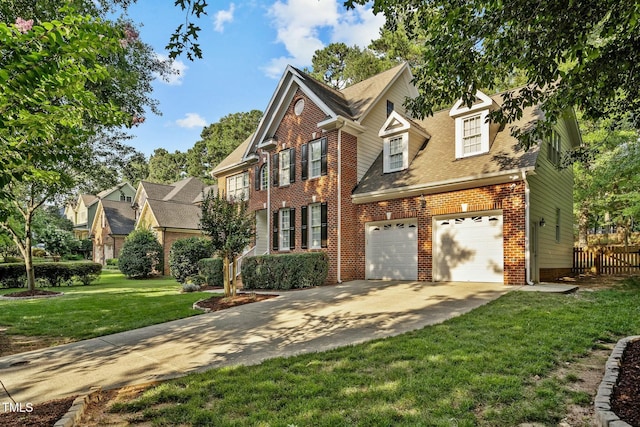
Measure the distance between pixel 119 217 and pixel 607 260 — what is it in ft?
125

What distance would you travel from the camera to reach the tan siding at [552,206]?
12164mm

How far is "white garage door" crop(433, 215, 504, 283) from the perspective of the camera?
11.6 metres

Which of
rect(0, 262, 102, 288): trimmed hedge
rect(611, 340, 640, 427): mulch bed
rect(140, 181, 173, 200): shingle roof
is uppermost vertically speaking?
rect(140, 181, 173, 200): shingle roof

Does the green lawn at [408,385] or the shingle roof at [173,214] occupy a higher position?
the shingle roof at [173,214]

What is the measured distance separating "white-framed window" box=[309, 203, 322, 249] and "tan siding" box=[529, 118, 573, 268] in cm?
786

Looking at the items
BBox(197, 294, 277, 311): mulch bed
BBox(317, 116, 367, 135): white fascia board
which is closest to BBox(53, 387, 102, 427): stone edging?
BBox(197, 294, 277, 311): mulch bed

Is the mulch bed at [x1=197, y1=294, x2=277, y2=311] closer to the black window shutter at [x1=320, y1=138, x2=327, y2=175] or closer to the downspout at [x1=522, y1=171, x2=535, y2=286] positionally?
the black window shutter at [x1=320, y1=138, x2=327, y2=175]

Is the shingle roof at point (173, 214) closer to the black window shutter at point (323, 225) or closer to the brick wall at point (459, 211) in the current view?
the black window shutter at point (323, 225)

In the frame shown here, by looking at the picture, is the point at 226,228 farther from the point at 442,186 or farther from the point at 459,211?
the point at 459,211

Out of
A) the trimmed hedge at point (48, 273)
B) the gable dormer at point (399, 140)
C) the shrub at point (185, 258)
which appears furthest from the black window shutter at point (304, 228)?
the trimmed hedge at point (48, 273)

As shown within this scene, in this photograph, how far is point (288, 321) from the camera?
7891mm

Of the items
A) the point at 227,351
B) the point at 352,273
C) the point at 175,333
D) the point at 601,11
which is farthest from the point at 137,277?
the point at 601,11

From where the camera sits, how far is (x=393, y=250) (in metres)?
14.1

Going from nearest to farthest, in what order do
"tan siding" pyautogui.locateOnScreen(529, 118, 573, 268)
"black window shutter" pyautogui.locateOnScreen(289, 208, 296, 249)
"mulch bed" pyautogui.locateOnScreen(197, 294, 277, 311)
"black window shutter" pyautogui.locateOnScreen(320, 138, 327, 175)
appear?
"mulch bed" pyautogui.locateOnScreen(197, 294, 277, 311) → "tan siding" pyautogui.locateOnScreen(529, 118, 573, 268) → "black window shutter" pyautogui.locateOnScreen(320, 138, 327, 175) → "black window shutter" pyautogui.locateOnScreen(289, 208, 296, 249)
